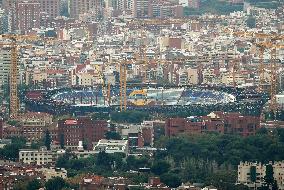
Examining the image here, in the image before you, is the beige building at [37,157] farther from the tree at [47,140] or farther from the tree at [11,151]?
the tree at [47,140]

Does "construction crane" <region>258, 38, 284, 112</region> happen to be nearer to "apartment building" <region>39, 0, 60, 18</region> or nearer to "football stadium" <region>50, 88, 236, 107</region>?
"football stadium" <region>50, 88, 236, 107</region>

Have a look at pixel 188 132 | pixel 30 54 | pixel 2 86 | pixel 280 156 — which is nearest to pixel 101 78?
pixel 2 86

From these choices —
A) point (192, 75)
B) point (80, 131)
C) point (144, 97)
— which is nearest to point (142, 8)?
point (192, 75)

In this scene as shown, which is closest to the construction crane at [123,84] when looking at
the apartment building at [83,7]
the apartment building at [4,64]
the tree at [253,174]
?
the apartment building at [4,64]

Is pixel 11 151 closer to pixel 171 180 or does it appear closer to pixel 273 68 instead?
pixel 171 180

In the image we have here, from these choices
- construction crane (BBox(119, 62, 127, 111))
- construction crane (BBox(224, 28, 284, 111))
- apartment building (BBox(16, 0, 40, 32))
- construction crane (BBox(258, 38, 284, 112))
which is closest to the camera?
construction crane (BBox(258, 38, 284, 112))

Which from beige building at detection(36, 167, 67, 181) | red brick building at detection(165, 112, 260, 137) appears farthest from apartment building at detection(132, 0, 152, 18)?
beige building at detection(36, 167, 67, 181)
